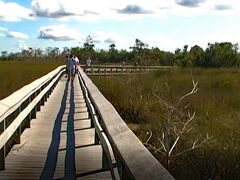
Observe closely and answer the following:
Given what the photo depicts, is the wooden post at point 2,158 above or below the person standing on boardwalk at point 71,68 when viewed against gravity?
above

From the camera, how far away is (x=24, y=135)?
8.98m

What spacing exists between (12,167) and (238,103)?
15814 mm

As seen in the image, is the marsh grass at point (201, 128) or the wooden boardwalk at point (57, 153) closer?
the wooden boardwalk at point (57, 153)

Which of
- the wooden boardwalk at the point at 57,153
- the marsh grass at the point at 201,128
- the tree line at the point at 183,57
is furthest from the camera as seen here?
the tree line at the point at 183,57

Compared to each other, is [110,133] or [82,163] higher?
[110,133]

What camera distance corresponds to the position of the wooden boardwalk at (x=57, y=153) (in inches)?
248

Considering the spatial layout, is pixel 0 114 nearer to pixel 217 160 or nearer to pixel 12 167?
pixel 12 167

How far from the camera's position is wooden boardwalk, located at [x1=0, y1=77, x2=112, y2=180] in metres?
6.30

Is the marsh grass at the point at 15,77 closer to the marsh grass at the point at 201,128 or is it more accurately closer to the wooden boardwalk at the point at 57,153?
the marsh grass at the point at 201,128

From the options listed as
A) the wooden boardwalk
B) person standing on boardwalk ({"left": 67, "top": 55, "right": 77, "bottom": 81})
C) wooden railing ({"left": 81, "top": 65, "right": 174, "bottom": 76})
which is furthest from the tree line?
the wooden boardwalk

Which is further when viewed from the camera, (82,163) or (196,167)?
(196,167)

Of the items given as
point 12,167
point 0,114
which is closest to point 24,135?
point 12,167

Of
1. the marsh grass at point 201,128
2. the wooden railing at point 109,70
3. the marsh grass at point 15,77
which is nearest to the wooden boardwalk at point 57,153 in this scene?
the marsh grass at point 201,128

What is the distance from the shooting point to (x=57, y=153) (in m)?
7.51
